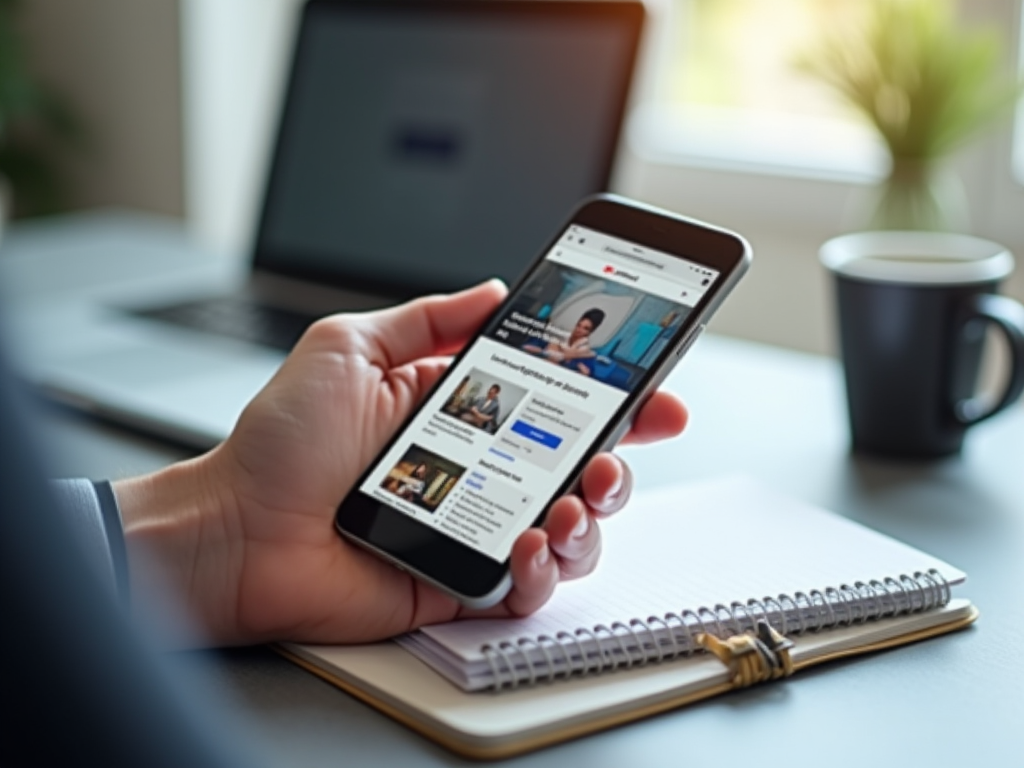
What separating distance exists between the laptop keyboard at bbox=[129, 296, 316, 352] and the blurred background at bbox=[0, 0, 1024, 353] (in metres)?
0.23

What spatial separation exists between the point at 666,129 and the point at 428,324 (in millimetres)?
1478

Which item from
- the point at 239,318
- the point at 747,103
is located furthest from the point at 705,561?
the point at 747,103

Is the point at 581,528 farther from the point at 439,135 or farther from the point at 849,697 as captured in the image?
the point at 439,135

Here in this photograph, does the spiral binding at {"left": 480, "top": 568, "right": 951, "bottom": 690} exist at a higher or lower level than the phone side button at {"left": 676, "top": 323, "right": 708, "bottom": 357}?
lower

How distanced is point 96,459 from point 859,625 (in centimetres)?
51

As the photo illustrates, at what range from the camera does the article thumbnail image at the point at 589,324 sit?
652mm

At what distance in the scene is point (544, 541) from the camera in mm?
591

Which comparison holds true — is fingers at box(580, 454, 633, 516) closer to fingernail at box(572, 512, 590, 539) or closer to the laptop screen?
Answer: fingernail at box(572, 512, 590, 539)

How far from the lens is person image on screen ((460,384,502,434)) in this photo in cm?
67

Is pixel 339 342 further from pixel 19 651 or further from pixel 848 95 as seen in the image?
pixel 848 95

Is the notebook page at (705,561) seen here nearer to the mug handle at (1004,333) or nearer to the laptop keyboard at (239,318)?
the mug handle at (1004,333)

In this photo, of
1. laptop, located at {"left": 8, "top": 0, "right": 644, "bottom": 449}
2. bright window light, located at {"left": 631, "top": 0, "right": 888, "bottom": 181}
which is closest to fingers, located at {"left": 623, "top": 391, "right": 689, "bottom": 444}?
laptop, located at {"left": 8, "top": 0, "right": 644, "bottom": 449}

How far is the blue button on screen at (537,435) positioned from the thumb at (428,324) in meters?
0.10

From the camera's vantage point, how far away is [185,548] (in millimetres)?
638
